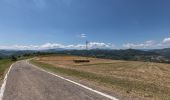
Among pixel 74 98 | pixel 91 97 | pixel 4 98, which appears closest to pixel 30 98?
pixel 4 98

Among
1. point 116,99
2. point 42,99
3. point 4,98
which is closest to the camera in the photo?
point 116,99

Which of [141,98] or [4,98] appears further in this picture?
[4,98]

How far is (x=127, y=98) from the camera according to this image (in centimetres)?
896

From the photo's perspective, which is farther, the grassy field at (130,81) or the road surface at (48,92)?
the grassy field at (130,81)

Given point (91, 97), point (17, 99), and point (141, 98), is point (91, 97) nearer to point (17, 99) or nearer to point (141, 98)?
point (141, 98)

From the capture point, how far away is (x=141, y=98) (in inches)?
358

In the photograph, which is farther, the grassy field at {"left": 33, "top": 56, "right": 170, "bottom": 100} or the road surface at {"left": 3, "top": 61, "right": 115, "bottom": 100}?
the grassy field at {"left": 33, "top": 56, "right": 170, "bottom": 100}

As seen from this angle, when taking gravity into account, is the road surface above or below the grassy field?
above

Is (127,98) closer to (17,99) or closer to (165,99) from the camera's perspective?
(165,99)

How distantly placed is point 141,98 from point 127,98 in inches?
22.9

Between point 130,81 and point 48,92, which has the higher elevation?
point 48,92

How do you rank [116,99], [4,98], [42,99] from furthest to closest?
1. [4,98]
2. [42,99]
3. [116,99]

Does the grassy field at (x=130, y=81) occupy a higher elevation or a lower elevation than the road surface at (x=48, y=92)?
lower

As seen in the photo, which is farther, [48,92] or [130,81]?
[130,81]
